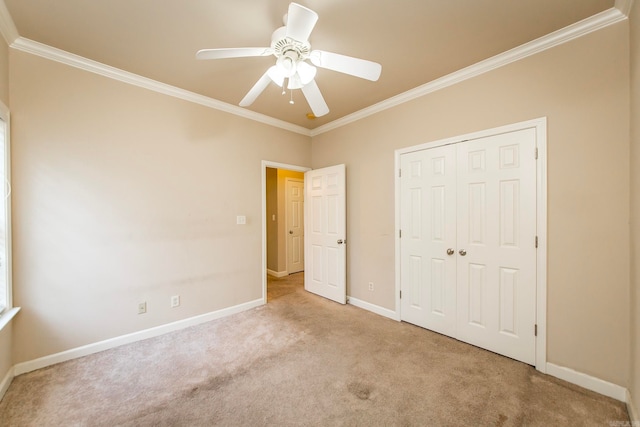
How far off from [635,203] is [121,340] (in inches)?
166

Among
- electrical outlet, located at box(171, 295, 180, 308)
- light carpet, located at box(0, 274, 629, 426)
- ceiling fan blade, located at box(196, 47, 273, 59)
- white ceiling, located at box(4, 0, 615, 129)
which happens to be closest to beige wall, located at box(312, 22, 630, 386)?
white ceiling, located at box(4, 0, 615, 129)

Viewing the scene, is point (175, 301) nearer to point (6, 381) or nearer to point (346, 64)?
point (6, 381)

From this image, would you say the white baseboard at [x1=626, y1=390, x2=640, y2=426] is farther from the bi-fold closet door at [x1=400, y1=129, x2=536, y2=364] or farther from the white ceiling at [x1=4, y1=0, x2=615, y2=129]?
the white ceiling at [x1=4, y1=0, x2=615, y2=129]

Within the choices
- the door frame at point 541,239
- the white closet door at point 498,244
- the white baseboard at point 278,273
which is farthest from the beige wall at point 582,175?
the white baseboard at point 278,273

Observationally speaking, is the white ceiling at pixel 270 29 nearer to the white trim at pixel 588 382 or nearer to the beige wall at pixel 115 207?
the beige wall at pixel 115 207

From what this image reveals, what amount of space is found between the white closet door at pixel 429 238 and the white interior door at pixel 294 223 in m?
2.80

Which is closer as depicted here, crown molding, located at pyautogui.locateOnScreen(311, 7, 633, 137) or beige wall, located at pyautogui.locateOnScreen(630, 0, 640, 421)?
beige wall, located at pyautogui.locateOnScreen(630, 0, 640, 421)

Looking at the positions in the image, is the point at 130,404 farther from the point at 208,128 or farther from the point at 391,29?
the point at 391,29

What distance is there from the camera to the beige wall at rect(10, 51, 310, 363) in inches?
81.9

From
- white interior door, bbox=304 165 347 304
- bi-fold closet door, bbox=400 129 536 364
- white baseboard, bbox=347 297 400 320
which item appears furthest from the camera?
white interior door, bbox=304 165 347 304

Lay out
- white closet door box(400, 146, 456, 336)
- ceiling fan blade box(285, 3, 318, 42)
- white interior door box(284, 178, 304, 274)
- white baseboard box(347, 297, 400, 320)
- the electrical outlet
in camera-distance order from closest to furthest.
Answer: ceiling fan blade box(285, 3, 318, 42) < white closet door box(400, 146, 456, 336) < the electrical outlet < white baseboard box(347, 297, 400, 320) < white interior door box(284, 178, 304, 274)

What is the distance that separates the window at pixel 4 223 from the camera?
1898mm

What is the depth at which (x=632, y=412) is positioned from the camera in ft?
5.15

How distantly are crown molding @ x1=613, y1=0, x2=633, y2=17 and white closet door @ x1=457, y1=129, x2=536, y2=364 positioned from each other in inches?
32.8
